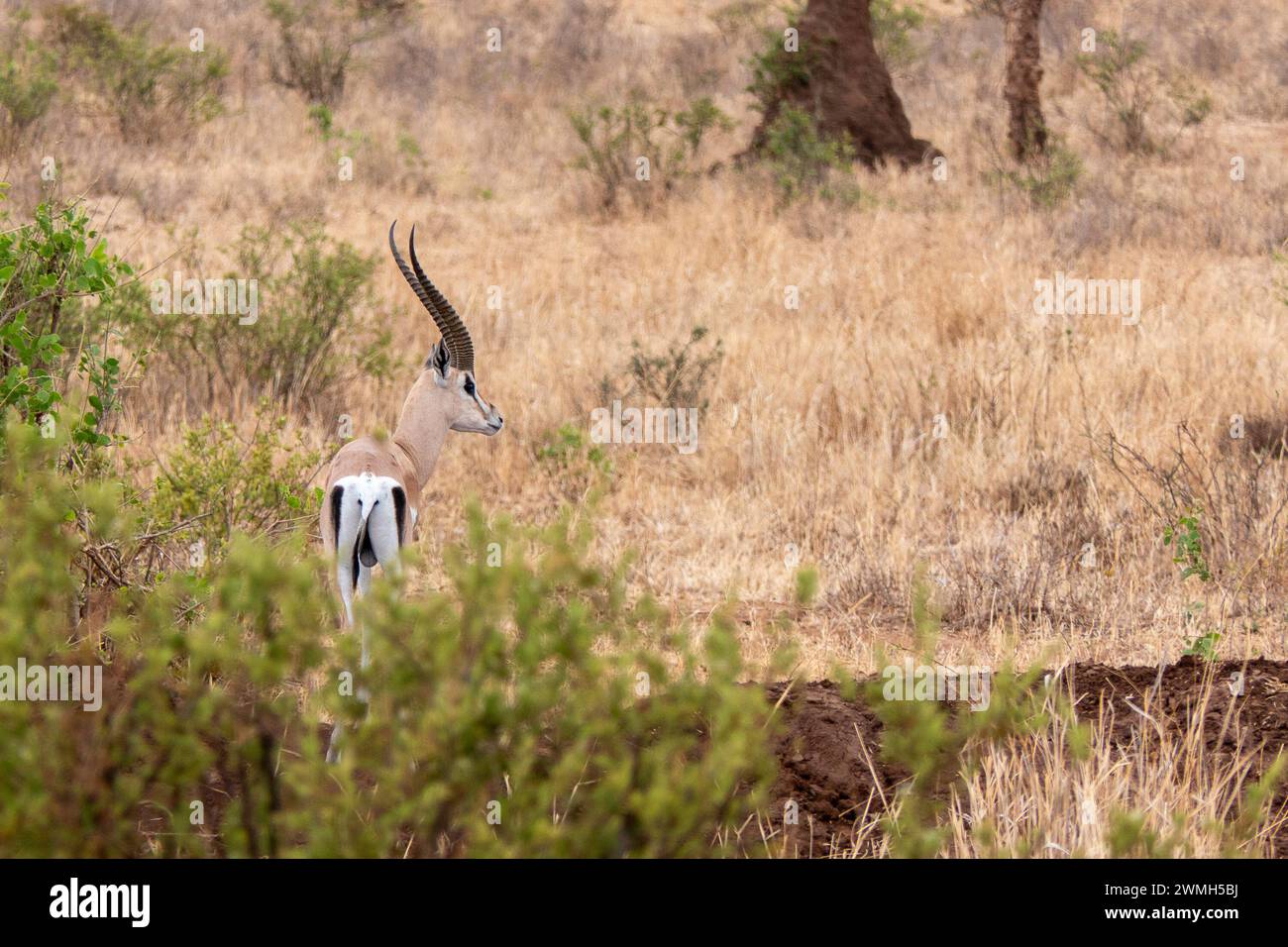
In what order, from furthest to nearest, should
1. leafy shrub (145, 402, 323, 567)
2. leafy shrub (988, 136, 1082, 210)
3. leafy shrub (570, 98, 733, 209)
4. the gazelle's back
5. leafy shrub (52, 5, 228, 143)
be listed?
leafy shrub (52, 5, 228, 143), leafy shrub (570, 98, 733, 209), leafy shrub (988, 136, 1082, 210), leafy shrub (145, 402, 323, 567), the gazelle's back

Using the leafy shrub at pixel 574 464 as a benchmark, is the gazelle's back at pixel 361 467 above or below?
below

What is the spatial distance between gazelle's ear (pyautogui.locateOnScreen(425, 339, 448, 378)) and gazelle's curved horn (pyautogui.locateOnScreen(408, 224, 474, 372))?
0.07 feet

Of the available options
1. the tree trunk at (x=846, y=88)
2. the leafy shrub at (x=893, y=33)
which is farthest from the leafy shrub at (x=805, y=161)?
the leafy shrub at (x=893, y=33)

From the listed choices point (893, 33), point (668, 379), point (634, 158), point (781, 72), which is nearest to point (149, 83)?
point (634, 158)

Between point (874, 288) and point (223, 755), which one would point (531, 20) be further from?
point (223, 755)

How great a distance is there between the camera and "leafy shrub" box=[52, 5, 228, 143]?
48.6 ft

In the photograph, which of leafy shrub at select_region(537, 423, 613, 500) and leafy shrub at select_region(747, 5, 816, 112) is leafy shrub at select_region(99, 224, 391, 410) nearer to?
leafy shrub at select_region(537, 423, 613, 500)

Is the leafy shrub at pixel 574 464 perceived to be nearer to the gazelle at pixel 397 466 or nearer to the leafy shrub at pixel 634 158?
the gazelle at pixel 397 466

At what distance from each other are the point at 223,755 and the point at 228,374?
5374mm

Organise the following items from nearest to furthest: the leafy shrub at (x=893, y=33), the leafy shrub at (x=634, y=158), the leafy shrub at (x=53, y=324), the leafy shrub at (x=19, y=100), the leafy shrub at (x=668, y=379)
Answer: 1. the leafy shrub at (x=53, y=324)
2. the leafy shrub at (x=668, y=379)
3. the leafy shrub at (x=19, y=100)
4. the leafy shrub at (x=634, y=158)
5. the leafy shrub at (x=893, y=33)

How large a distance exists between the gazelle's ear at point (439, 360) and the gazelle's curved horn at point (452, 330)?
23mm

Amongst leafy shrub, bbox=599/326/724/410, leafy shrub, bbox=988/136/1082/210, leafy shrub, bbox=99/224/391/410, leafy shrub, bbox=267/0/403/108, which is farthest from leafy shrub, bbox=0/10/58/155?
leafy shrub, bbox=988/136/1082/210

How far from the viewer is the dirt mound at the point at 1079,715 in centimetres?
385

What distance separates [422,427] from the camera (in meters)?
5.27
